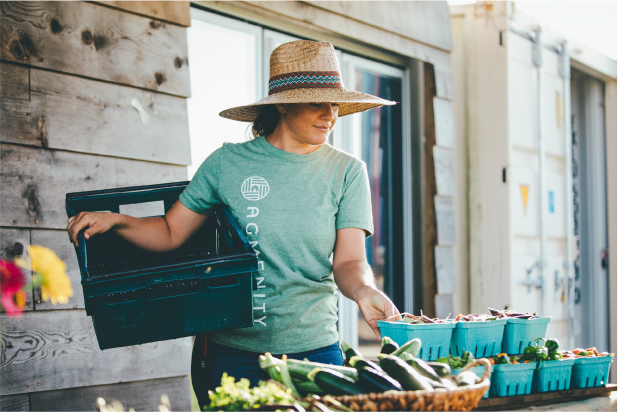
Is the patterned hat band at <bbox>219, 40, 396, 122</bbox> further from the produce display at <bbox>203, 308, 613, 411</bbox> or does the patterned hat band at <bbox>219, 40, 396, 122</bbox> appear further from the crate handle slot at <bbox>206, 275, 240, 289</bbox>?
the produce display at <bbox>203, 308, 613, 411</bbox>

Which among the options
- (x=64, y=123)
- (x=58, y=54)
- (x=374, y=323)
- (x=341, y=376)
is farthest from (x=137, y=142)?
(x=341, y=376)

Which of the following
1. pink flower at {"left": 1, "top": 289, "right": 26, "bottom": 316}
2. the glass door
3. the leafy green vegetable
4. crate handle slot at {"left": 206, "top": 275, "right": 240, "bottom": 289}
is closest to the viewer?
pink flower at {"left": 1, "top": 289, "right": 26, "bottom": 316}

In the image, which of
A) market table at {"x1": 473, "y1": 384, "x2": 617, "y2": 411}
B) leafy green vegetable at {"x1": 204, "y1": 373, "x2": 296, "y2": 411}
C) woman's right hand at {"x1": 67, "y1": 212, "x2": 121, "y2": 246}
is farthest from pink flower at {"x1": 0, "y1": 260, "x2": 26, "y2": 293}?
market table at {"x1": 473, "y1": 384, "x2": 617, "y2": 411}

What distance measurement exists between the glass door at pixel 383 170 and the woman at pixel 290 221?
2165mm

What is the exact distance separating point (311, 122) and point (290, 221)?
366 mm

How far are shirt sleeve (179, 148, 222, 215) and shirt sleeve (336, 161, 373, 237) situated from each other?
1.52ft

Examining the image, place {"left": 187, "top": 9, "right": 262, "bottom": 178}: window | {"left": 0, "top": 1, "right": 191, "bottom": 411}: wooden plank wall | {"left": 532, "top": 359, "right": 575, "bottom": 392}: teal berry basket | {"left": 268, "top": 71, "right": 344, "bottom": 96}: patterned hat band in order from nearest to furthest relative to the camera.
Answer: {"left": 532, "top": 359, "right": 575, "bottom": 392}: teal berry basket → {"left": 268, "top": 71, "right": 344, "bottom": 96}: patterned hat band → {"left": 0, "top": 1, "right": 191, "bottom": 411}: wooden plank wall → {"left": 187, "top": 9, "right": 262, "bottom": 178}: window

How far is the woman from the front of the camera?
199cm

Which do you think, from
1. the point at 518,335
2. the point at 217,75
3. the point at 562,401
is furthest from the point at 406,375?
the point at 217,75

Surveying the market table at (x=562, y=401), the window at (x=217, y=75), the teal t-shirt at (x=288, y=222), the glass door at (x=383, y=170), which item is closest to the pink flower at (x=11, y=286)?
the teal t-shirt at (x=288, y=222)

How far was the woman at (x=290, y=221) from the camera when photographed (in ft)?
6.52

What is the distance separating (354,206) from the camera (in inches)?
82.2

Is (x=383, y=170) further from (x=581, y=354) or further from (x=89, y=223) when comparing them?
(x=89, y=223)

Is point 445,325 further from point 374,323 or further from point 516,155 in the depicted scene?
point 516,155
